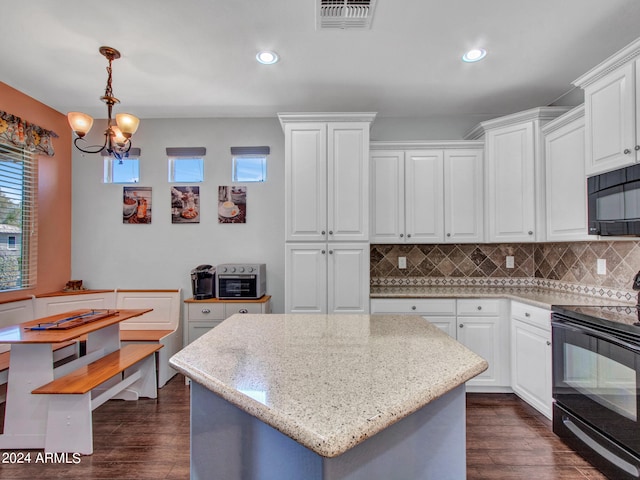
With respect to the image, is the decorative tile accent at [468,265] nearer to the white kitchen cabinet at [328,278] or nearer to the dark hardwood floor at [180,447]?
the white kitchen cabinet at [328,278]

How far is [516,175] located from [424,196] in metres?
0.80

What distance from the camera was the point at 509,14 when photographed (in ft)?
6.57

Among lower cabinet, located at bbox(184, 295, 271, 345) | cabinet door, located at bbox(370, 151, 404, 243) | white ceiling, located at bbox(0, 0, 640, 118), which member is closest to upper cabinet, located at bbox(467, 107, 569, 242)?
white ceiling, located at bbox(0, 0, 640, 118)

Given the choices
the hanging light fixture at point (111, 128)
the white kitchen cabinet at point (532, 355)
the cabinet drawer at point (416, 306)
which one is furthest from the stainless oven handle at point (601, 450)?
the hanging light fixture at point (111, 128)

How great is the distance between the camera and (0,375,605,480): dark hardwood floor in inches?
74.4

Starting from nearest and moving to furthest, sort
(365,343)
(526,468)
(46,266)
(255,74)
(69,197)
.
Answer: (365,343) < (526,468) < (255,74) < (46,266) < (69,197)

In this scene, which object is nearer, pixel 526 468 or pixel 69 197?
pixel 526 468

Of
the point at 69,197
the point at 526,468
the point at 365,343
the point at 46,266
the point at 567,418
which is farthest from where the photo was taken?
the point at 69,197

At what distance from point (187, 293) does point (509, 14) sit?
3.67m

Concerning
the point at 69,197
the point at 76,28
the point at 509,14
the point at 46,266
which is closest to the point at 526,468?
the point at 509,14

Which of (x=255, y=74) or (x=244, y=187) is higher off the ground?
(x=255, y=74)

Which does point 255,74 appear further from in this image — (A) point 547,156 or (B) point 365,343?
(A) point 547,156

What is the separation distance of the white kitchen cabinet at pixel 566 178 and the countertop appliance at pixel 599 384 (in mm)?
721

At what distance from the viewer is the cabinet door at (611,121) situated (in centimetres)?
193
